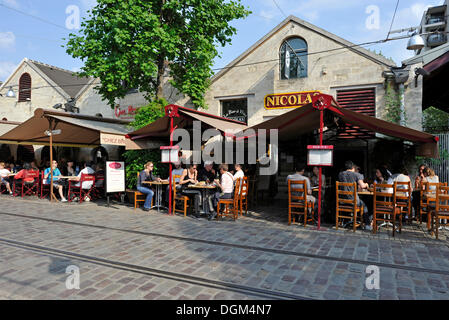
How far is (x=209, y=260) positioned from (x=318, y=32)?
1078 cm

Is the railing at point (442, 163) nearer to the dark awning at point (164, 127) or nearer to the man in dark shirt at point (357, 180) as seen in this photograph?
the man in dark shirt at point (357, 180)

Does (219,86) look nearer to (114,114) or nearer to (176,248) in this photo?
(114,114)

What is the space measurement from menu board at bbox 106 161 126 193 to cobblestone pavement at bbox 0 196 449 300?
2.35 metres

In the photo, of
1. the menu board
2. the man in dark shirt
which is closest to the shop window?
the menu board

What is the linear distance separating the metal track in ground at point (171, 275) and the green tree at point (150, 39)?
7.47 meters

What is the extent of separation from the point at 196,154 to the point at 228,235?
4858 millimetres

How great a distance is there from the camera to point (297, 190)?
699 cm

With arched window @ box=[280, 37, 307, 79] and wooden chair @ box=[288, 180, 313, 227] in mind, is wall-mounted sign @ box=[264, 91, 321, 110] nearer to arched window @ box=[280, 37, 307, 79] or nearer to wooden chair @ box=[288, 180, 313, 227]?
arched window @ box=[280, 37, 307, 79]

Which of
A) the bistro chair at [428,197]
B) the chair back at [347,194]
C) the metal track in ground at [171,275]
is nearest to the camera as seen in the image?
the metal track in ground at [171,275]

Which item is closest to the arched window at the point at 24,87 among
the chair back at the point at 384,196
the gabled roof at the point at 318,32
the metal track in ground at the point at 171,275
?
the gabled roof at the point at 318,32

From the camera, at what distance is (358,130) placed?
9641 millimetres

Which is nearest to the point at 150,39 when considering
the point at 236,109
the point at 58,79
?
the point at 236,109

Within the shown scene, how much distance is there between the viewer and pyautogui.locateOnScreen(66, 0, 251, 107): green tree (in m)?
10.6

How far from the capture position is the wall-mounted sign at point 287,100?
39.7ft
